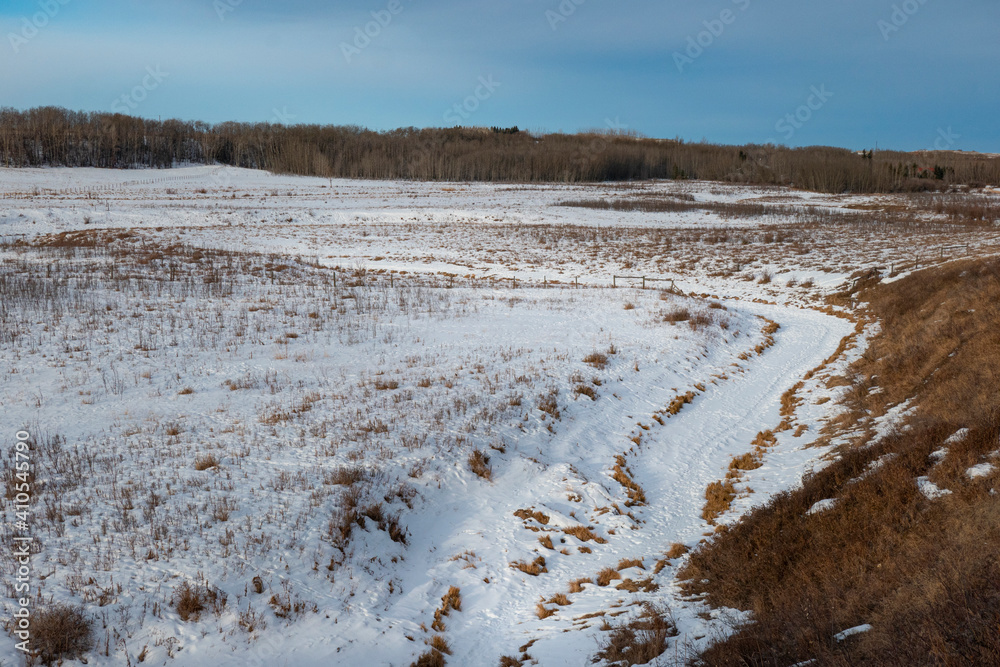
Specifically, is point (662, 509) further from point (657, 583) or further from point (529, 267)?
point (529, 267)

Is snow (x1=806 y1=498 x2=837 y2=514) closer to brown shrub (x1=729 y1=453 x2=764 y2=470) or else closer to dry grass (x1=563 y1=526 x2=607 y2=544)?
dry grass (x1=563 y1=526 x2=607 y2=544)

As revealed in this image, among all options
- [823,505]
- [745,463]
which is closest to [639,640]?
[823,505]

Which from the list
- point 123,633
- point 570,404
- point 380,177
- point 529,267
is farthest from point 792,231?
point 380,177

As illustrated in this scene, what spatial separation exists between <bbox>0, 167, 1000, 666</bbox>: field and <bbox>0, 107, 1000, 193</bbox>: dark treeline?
84.2 meters

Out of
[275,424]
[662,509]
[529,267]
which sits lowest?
→ [662,509]

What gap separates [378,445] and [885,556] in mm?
6151

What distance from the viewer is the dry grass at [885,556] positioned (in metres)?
3.82

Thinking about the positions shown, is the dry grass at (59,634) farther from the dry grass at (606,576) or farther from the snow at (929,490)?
the snow at (929,490)

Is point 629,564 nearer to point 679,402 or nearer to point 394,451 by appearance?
point 394,451

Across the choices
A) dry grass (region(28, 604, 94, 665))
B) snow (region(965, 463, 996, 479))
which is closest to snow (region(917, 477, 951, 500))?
snow (region(965, 463, 996, 479))

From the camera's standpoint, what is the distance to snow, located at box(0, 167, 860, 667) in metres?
5.55

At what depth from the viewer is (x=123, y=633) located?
489 cm

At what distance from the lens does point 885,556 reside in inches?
198

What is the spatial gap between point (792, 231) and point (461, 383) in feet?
119
